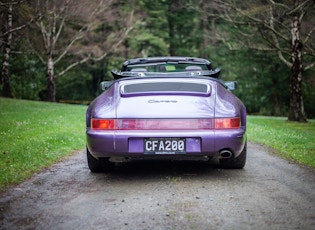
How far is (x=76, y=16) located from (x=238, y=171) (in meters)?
21.4

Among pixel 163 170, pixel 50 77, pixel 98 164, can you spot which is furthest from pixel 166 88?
pixel 50 77

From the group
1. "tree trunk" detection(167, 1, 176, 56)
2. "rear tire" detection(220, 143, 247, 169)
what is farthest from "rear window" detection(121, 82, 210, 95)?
"tree trunk" detection(167, 1, 176, 56)

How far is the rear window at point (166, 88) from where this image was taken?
547 centimetres

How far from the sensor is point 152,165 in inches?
261

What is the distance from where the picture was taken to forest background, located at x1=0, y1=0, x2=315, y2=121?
62.8 feet

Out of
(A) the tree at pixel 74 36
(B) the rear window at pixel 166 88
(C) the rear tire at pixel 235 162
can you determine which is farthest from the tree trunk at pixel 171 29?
(B) the rear window at pixel 166 88

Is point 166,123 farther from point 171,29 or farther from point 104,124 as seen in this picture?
point 171,29

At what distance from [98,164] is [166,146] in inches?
48.6

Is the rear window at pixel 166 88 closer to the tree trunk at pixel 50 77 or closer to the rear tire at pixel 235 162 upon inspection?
the rear tire at pixel 235 162

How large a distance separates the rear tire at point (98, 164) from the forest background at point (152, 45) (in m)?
11.0

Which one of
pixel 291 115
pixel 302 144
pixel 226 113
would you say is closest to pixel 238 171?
pixel 226 113

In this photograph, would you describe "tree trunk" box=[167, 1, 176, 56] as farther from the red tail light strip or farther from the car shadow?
the red tail light strip

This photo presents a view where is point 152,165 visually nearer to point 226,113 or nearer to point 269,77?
point 226,113

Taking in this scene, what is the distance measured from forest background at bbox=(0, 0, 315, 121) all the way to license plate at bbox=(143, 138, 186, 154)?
11.4 m
